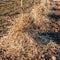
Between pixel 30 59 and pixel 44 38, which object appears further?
pixel 44 38

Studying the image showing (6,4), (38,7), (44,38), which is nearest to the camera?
(44,38)

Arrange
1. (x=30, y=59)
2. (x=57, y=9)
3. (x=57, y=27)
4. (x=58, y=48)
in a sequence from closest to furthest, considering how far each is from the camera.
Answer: (x=30, y=59)
(x=58, y=48)
(x=57, y=27)
(x=57, y=9)

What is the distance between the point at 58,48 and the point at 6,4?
5284 mm

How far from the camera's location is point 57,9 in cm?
990

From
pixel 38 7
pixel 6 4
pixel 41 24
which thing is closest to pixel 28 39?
pixel 41 24

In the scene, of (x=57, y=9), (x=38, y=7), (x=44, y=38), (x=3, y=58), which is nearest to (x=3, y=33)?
(x=44, y=38)

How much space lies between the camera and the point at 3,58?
571 cm

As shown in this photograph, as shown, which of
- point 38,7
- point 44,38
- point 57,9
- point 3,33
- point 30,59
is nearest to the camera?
point 30,59

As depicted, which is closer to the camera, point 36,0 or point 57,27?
point 57,27

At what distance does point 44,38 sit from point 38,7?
8.69 feet

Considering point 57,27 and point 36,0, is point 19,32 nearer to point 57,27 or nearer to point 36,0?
point 57,27

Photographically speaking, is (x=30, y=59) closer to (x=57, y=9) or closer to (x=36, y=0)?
(x=57, y=9)

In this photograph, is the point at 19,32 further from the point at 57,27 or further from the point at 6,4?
the point at 6,4

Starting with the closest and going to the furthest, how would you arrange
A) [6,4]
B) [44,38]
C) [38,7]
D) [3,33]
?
[44,38], [3,33], [38,7], [6,4]
